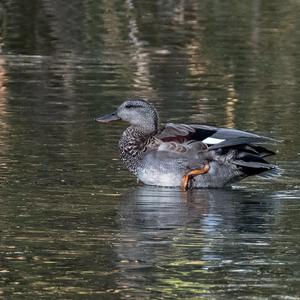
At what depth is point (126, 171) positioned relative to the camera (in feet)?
44.0

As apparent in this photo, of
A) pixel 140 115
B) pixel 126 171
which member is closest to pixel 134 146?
pixel 140 115

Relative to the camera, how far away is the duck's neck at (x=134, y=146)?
12.8 m

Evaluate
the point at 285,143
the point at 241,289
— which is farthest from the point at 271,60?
the point at 241,289

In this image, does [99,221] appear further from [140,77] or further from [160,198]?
[140,77]

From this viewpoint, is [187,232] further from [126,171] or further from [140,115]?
[126,171]

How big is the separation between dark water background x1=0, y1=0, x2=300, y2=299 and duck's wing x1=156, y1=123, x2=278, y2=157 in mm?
411

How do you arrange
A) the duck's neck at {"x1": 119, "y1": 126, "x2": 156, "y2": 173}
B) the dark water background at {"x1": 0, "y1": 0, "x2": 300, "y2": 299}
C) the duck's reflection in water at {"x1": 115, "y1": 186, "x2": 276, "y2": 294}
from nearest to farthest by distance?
1. the dark water background at {"x1": 0, "y1": 0, "x2": 300, "y2": 299}
2. the duck's reflection in water at {"x1": 115, "y1": 186, "x2": 276, "y2": 294}
3. the duck's neck at {"x1": 119, "y1": 126, "x2": 156, "y2": 173}

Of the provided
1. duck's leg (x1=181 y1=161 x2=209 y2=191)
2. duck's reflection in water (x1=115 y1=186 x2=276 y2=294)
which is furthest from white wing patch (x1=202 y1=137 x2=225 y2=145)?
duck's reflection in water (x1=115 y1=186 x2=276 y2=294)

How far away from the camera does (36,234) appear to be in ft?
33.6

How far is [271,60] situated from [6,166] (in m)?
10.3

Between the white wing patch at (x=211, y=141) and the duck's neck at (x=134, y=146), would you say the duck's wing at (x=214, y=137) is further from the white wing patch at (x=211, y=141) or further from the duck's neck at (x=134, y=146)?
the duck's neck at (x=134, y=146)

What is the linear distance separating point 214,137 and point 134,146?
86 cm

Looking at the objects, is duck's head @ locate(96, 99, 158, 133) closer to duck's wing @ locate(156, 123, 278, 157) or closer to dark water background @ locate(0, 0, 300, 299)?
duck's wing @ locate(156, 123, 278, 157)

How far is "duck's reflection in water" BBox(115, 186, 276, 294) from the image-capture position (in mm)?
9070
